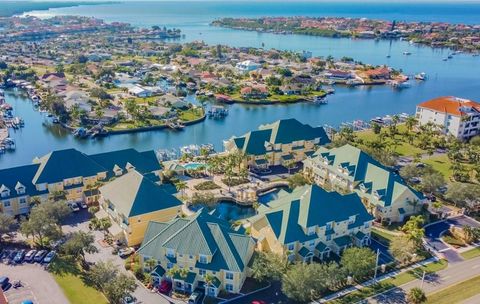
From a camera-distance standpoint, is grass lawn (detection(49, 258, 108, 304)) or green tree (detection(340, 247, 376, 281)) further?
green tree (detection(340, 247, 376, 281))

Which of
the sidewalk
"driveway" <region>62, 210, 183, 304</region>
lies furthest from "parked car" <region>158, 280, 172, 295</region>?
the sidewalk

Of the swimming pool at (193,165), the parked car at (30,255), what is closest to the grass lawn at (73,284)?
→ the parked car at (30,255)

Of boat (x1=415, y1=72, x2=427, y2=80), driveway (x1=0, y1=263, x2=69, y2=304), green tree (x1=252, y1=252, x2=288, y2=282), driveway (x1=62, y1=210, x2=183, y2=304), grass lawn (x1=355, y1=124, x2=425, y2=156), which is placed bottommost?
driveway (x1=62, y1=210, x2=183, y2=304)

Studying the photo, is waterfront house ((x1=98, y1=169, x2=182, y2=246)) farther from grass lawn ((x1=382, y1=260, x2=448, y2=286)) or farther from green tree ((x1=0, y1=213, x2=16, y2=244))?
grass lawn ((x1=382, y1=260, x2=448, y2=286))

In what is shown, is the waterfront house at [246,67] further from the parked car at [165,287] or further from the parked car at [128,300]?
the parked car at [128,300]

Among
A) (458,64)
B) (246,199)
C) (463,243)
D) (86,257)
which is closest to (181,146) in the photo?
(246,199)

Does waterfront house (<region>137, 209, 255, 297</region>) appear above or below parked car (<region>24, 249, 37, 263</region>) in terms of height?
above

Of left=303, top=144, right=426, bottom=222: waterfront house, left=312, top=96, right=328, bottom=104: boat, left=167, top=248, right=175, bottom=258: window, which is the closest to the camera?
left=167, top=248, right=175, bottom=258: window

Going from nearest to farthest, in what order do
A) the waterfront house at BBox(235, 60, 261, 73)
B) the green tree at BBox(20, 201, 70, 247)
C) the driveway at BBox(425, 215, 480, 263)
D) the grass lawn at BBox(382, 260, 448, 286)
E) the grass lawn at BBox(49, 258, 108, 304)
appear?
the grass lawn at BBox(49, 258, 108, 304) → the grass lawn at BBox(382, 260, 448, 286) → the green tree at BBox(20, 201, 70, 247) → the driveway at BBox(425, 215, 480, 263) → the waterfront house at BBox(235, 60, 261, 73)
